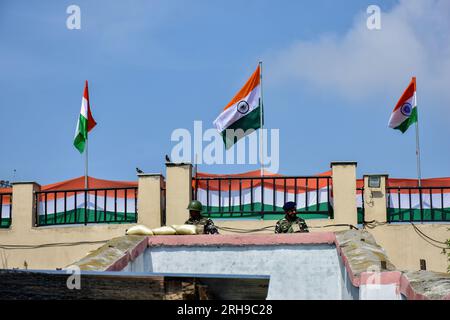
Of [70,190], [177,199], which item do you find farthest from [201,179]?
[70,190]

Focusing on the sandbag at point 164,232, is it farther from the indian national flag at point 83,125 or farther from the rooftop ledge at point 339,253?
the indian national flag at point 83,125

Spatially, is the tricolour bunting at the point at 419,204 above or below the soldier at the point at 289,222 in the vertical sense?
above

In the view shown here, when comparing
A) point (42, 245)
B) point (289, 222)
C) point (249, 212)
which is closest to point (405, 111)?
point (249, 212)

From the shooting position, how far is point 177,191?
54.2 ft

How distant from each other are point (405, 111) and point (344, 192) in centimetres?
367

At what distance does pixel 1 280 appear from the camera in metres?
5.89

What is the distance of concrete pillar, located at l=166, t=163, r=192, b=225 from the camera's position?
16375 mm

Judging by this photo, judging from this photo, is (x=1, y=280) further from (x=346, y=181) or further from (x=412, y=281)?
(x=346, y=181)

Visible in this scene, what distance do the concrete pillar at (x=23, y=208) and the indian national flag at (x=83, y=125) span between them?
7.91ft

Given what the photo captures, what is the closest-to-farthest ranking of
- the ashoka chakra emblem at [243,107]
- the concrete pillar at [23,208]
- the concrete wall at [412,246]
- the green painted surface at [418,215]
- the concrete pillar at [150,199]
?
the concrete wall at [412,246], the green painted surface at [418,215], the concrete pillar at [150,199], the concrete pillar at [23,208], the ashoka chakra emblem at [243,107]

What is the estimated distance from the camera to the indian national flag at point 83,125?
19609 millimetres

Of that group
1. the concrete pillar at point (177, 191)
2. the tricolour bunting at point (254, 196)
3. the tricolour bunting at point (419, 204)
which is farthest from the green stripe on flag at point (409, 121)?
the concrete pillar at point (177, 191)
